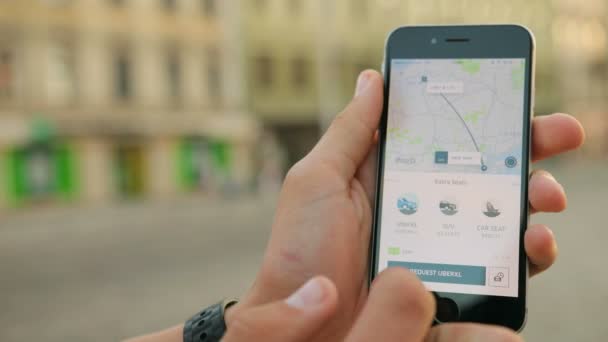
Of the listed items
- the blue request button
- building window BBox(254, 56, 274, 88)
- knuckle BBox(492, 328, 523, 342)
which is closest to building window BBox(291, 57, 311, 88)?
building window BBox(254, 56, 274, 88)

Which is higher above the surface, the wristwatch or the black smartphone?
the black smartphone

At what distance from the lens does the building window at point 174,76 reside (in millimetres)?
28422

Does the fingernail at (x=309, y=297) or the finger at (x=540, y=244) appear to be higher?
the fingernail at (x=309, y=297)

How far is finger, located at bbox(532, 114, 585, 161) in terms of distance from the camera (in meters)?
2.32

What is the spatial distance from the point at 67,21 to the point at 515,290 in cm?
2490

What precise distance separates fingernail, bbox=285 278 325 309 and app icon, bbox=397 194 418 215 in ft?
3.38

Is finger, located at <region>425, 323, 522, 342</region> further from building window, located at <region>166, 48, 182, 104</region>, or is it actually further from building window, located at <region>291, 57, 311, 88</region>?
building window, located at <region>291, 57, 311, 88</region>

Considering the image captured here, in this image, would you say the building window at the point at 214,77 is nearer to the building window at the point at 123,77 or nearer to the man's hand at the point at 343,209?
the building window at the point at 123,77

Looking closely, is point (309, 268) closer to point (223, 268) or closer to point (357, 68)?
point (223, 268)

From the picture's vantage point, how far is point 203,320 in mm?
1972

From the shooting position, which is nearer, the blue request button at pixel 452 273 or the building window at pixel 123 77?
the blue request button at pixel 452 273

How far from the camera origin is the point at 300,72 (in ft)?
108

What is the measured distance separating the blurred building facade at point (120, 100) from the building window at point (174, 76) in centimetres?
4

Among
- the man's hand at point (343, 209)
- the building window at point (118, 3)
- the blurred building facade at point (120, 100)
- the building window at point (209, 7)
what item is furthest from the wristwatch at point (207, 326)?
the building window at point (209, 7)
